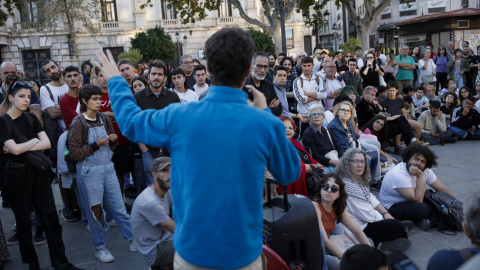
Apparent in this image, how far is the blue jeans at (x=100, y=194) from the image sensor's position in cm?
466

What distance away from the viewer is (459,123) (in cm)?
1017

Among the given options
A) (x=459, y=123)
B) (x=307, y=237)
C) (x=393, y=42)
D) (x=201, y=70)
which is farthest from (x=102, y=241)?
(x=393, y=42)

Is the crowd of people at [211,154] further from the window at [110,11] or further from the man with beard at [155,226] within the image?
the window at [110,11]

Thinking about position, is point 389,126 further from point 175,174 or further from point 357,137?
point 175,174

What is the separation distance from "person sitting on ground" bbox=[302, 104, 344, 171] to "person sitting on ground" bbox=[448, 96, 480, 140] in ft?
16.3

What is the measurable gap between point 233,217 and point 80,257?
355cm

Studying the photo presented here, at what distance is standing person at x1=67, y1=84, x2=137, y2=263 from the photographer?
4656 mm

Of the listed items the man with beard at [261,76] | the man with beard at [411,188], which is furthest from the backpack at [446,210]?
the man with beard at [261,76]

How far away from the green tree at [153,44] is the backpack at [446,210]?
30.1 m

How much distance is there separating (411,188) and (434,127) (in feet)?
17.8

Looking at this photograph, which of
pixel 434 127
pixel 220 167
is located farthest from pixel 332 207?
pixel 434 127

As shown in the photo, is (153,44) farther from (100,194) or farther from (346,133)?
(100,194)

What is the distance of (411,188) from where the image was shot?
530 cm

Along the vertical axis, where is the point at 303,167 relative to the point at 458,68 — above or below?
below
